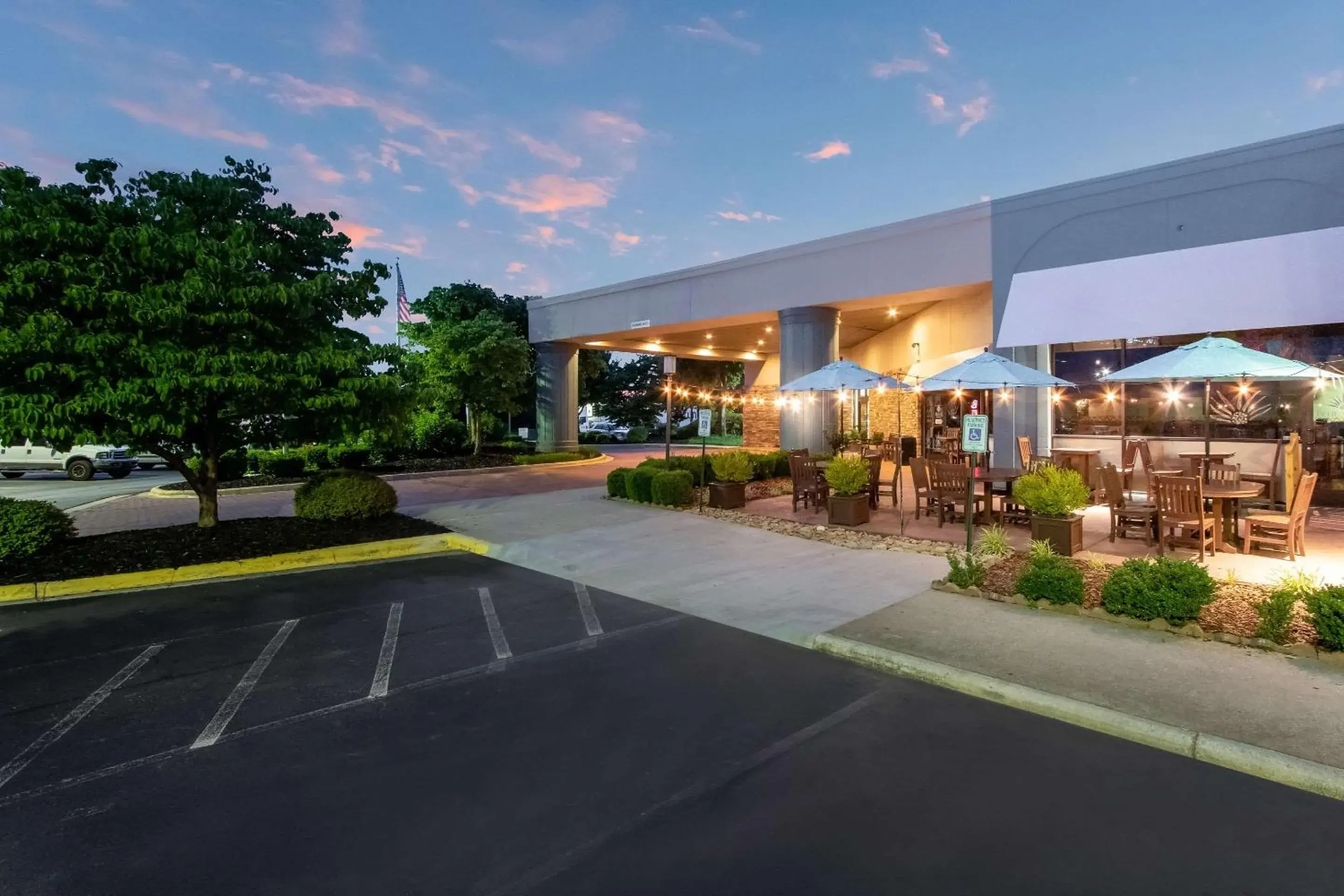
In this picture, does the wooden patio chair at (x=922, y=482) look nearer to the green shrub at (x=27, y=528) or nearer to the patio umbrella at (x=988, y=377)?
the patio umbrella at (x=988, y=377)

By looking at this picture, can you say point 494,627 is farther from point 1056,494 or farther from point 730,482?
point 730,482

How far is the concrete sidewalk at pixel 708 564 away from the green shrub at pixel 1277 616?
113 inches

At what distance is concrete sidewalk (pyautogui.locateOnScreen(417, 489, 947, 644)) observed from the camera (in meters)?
7.15

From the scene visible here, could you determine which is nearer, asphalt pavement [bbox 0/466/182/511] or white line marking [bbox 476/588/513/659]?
white line marking [bbox 476/588/513/659]

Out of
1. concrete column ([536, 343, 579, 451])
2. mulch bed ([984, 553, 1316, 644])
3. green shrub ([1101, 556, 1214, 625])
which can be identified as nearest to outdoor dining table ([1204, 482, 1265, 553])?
mulch bed ([984, 553, 1316, 644])

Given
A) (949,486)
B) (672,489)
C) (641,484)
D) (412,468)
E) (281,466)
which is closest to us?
(949,486)

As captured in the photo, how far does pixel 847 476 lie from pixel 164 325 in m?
9.65

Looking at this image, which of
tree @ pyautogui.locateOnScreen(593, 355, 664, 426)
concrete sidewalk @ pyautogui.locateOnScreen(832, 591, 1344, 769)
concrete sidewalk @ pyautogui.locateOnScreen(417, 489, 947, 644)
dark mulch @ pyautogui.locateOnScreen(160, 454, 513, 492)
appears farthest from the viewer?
tree @ pyautogui.locateOnScreen(593, 355, 664, 426)

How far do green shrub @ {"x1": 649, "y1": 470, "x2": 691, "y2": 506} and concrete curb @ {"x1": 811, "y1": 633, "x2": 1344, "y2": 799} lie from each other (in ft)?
26.6

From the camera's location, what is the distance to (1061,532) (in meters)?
8.96

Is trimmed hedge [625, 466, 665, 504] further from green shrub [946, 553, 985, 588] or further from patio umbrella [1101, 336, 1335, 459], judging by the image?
patio umbrella [1101, 336, 1335, 459]

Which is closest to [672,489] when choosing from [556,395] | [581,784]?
[581,784]

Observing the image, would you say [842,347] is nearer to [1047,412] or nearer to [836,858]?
[1047,412]

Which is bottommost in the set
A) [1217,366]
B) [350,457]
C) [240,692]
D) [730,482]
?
[240,692]
